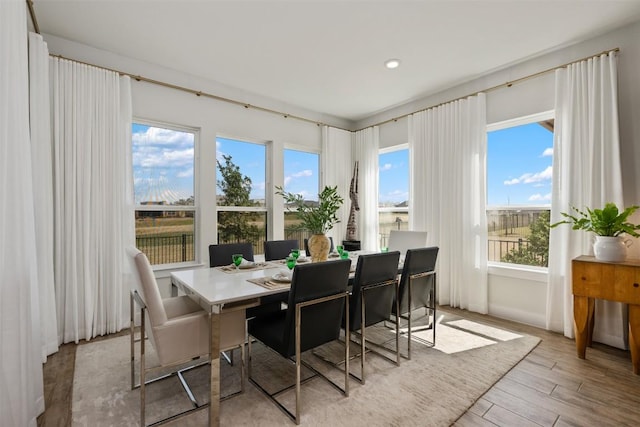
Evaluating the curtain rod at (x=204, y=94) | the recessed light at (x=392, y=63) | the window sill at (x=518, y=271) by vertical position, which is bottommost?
the window sill at (x=518, y=271)

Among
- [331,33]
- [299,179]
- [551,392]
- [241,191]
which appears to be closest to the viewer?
[551,392]

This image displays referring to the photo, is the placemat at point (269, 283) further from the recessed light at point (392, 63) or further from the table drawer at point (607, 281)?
the recessed light at point (392, 63)

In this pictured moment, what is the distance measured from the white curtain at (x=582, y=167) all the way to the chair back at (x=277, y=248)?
2680mm

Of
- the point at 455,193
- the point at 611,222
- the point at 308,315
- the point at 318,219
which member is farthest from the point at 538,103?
the point at 308,315

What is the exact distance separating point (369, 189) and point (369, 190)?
0.05 ft

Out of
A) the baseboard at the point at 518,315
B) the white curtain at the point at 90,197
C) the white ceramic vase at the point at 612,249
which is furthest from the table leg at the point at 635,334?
the white curtain at the point at 90,197

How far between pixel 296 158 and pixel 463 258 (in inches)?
111

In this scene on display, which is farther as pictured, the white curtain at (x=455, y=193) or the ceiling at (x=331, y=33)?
the white curtain at (x=455, y=193)

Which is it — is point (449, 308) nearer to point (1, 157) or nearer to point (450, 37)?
point (450, 37)

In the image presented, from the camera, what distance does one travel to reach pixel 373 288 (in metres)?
2.23

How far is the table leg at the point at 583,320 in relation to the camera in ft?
8.18

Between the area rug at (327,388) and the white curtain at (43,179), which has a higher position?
the white curtain at (43,179)

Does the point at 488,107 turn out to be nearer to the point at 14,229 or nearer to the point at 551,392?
the point at 551,392

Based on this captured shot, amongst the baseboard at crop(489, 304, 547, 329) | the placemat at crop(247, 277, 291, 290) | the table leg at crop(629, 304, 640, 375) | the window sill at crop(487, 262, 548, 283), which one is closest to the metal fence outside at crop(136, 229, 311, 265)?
the placemat at crop(247, 277, 291, 290)
